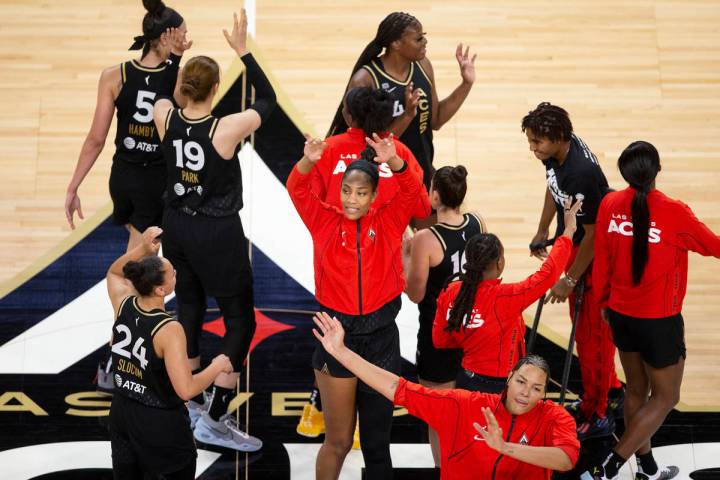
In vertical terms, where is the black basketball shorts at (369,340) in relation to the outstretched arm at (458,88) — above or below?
below

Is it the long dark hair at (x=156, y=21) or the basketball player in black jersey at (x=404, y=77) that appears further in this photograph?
the basketball player in black jersey at (x=404, y=77)

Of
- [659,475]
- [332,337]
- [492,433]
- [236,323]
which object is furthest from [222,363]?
[659,475]

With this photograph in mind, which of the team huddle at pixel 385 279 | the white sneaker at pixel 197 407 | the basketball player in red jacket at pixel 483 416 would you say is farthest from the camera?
the white sneaker at pixel 197 407

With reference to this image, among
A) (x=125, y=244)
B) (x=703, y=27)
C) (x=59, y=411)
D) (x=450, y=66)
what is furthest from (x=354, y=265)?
(x=703, y=27)

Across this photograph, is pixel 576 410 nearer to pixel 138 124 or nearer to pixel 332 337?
pixel 332 337

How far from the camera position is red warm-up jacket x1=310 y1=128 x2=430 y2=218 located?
5082 millimetres

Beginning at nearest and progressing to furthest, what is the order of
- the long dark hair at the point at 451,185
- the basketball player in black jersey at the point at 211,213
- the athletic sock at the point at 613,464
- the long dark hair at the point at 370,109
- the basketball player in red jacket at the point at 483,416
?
1. the basketball player in red jacket at the point at 483,416
2. the long dark hair at the point at 370,109
3. the long dark hair at the point at 451,185
4. the basketball player in black jersey at the point at 211,213
5. the athletic sock at the point at 613,464

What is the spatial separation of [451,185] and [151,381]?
5.47ft

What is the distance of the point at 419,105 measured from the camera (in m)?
6.16

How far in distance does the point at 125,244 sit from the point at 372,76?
2.19m

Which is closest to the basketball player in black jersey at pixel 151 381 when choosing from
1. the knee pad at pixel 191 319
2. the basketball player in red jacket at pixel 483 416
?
the basketball player in red jacket at pixel 483 416

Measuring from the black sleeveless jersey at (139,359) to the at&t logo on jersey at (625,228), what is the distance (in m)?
2.20

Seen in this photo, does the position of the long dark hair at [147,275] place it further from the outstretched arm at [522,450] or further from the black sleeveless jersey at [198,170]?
the outstretched arm at [522,450]

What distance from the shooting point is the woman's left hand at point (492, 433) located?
3838 millimetres
